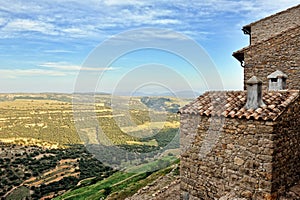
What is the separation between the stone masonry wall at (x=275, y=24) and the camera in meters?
13.7

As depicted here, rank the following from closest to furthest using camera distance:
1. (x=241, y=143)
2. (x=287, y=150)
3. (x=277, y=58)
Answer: (x=287, y=150), (x=241, y=143), (x=277, y=58)

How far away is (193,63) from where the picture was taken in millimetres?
9023

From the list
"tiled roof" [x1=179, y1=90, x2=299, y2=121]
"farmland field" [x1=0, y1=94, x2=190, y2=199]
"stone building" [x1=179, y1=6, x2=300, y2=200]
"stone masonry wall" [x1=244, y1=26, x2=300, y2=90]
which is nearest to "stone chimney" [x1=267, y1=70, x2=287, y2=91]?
"stone building" [x1=179, y1=6, x2=300, y2=200]

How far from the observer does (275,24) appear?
1454 cm

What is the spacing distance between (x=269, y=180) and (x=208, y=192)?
1.93 metres

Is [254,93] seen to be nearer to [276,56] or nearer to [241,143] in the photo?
[241,143]

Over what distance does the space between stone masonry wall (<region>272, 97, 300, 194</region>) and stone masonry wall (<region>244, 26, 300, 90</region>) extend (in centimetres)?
451

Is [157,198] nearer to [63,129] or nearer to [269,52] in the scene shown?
[269,52]

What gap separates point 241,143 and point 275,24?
9946 millimetres

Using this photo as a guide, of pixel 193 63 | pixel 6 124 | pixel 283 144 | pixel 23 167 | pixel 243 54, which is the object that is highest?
pixel 243 54

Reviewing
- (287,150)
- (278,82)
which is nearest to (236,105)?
(287,150)

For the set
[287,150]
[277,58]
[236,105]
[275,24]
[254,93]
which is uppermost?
[275,24]

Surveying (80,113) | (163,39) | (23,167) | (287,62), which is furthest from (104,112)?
(23,167)

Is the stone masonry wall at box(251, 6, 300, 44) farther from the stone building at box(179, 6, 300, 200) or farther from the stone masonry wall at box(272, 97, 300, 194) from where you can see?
the stone masonry wall at box(272, 97, 300, 194)
